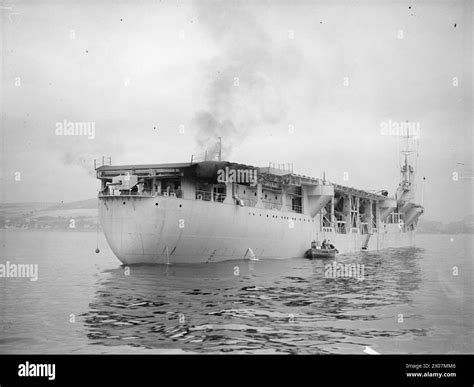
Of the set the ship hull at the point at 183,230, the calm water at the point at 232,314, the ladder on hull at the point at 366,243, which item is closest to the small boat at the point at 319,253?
the ship hull at the point at 183,230

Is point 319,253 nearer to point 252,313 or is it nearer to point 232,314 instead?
point 252,313

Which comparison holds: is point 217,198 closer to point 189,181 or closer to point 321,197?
point 189,181

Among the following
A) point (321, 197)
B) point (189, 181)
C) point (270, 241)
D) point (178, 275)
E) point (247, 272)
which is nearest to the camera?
point (178, 275)

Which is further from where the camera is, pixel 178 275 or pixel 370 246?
pixel 370 246

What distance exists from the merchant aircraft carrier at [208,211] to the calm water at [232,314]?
2.84 meters

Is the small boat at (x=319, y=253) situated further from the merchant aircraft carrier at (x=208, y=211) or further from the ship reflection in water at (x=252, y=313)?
the ship reflection in water at (x=252, y=313)

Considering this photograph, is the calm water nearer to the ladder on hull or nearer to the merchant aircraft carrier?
the merchant aircraft carrier

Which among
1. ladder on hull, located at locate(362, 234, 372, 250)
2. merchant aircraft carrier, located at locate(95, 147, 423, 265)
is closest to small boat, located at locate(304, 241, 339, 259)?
merchant aircraft carrier, located at locate(95, 147, 423, 265)

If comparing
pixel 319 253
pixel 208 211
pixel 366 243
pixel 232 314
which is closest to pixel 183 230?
pixel 208 211

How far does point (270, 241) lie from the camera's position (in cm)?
3328

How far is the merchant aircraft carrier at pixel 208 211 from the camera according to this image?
84.7 ft
